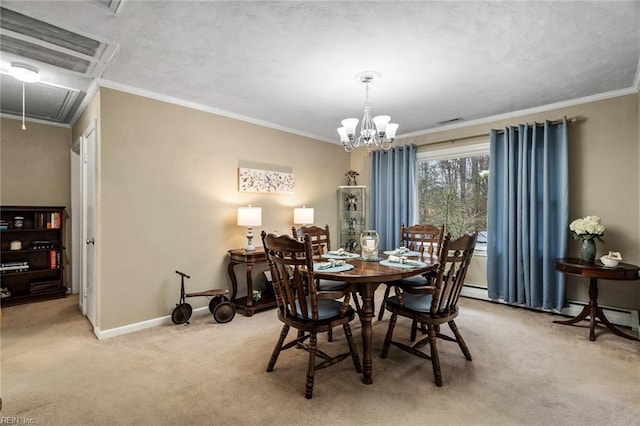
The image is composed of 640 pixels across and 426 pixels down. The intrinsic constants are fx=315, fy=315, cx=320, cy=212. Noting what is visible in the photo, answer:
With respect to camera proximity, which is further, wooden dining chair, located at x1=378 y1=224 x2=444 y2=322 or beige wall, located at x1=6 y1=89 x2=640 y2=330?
wooden dining chair, located at x1=378 y1=224 x2=444 y2=322

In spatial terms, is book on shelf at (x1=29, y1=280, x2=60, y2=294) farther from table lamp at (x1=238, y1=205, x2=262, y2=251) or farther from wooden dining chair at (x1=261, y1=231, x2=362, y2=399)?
wooden dining chair at (x1=261, y1=231, x2=362, y2=399)

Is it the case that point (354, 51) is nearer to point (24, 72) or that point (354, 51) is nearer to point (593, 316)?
point (24, 72)

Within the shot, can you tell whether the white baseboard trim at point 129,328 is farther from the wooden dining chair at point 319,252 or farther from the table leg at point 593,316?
the table leg at point 593,316

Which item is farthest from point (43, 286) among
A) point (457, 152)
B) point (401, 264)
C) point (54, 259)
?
point (457, 152)

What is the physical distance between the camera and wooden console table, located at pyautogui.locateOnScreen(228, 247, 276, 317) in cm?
363

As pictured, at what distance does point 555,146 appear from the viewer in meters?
3.69

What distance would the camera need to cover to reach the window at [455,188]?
4492 millimetres

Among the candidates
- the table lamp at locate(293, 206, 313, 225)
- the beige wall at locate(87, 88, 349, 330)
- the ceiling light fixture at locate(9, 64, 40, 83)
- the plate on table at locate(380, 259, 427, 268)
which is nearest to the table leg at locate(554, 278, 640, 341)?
the plate on table at locate(380, 259, 427, 268)

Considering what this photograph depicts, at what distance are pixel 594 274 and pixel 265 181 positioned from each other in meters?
3.76

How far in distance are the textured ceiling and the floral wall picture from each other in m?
0.85

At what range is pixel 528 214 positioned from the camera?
3.81m

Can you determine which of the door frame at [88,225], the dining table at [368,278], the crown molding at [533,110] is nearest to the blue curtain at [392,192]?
the crown molding at [533,110]

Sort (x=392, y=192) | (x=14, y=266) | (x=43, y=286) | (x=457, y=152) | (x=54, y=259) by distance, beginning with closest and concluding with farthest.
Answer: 1. (x=14, y=266)
2. (x=43, y=286)
3. (x=54, y=259)
4. (x=457, y=152)
5. (x=392, y=192)

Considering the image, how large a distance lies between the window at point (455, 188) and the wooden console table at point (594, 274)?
137cm
